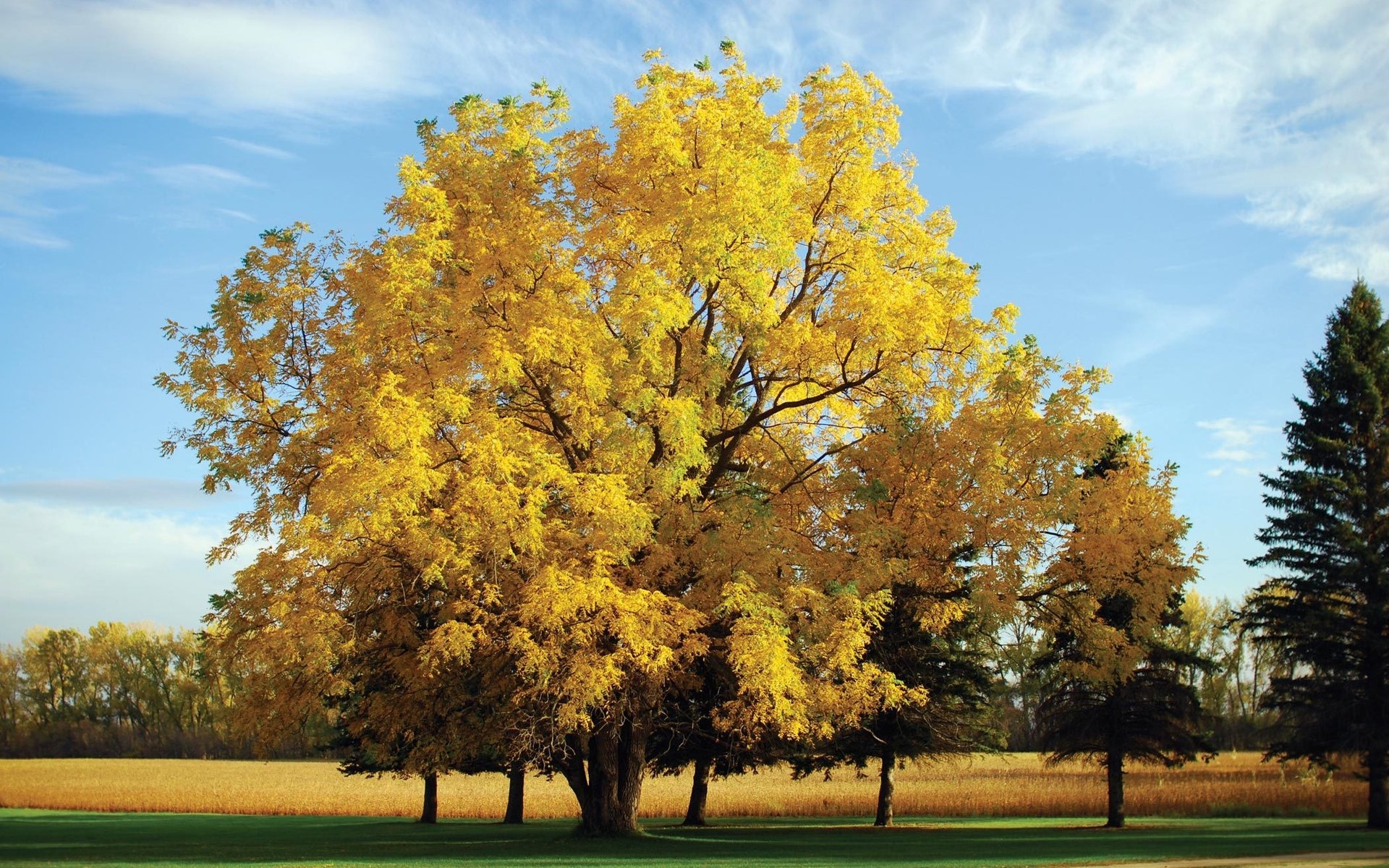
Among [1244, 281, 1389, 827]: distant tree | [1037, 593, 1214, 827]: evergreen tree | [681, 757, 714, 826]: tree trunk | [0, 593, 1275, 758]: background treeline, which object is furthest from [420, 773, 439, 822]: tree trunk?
[0, 593, 1275, 758]: background treeline

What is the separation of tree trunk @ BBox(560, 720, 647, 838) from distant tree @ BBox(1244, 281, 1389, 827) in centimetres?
2069

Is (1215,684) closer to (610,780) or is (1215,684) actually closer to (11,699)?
(610,780)

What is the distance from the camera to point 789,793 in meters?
46.2

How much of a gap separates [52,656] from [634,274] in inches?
3551

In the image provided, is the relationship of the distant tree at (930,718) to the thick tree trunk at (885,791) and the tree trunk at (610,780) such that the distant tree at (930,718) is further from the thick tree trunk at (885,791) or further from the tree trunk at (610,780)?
the tree trunk at (610,780)

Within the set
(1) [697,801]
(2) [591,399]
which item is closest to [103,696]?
(1) [697,801]

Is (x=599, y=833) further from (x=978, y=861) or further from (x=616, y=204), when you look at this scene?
(x=616, y=204)

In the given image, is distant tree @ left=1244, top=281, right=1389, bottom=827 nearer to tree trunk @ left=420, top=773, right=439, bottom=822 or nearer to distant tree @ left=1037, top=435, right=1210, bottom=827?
distant tree @ left=1037, top=435, right=1210, bottom=827

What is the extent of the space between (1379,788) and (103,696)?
92.8 metres

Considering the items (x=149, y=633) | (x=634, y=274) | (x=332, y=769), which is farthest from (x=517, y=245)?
(x=149, y=633)

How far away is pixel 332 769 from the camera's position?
232 feet

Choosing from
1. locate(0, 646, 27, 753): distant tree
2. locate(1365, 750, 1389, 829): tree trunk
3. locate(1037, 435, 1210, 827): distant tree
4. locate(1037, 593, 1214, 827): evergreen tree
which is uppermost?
locate(1037, 435, 1210, 827): distant tree

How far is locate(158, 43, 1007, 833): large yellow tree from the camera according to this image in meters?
16.5

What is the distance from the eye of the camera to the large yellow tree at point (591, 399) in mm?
Result: 16531
